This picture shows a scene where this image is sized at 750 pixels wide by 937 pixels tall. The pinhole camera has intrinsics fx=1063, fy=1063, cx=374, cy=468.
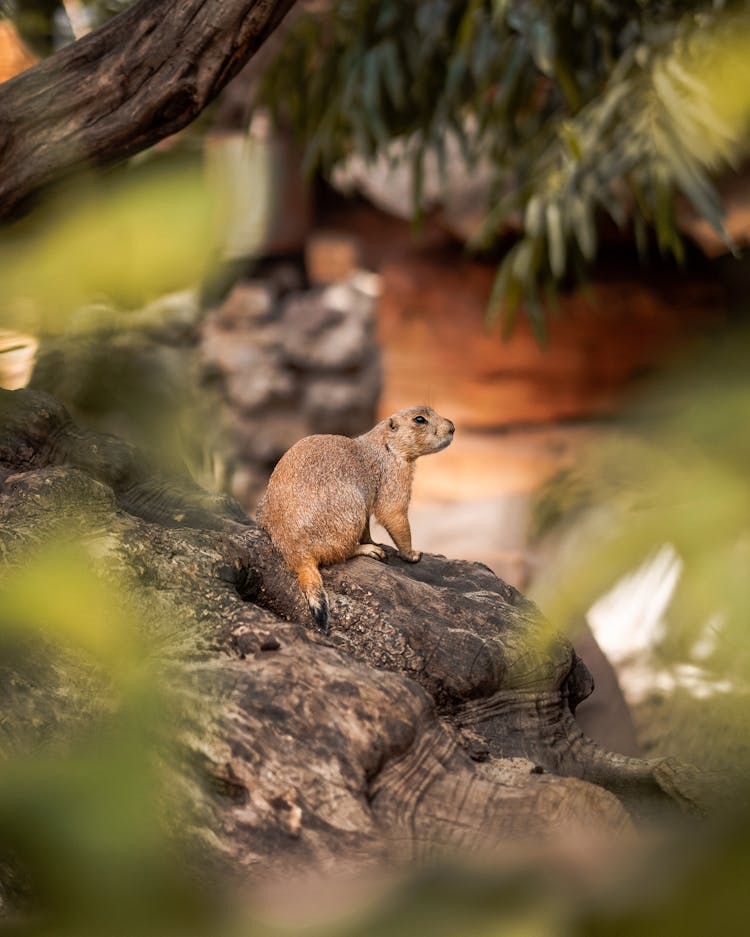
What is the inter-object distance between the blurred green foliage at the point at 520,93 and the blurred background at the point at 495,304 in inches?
0.8

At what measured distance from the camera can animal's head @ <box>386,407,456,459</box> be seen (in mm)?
2328

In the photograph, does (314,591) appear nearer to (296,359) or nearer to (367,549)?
(367,549)

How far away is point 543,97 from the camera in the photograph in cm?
623

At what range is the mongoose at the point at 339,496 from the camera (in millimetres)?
1962

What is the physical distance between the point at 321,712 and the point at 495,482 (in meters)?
5.94

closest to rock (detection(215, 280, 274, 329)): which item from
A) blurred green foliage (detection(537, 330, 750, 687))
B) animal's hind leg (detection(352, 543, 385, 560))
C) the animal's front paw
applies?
the animal's front paw

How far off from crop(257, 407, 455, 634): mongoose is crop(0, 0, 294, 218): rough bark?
2.19 ft

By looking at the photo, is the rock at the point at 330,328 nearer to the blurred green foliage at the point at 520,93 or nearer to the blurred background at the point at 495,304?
the blurred background at the point at 495,304

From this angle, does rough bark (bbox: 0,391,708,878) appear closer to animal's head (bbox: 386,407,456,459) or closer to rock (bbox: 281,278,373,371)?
animal's head (bbox: 386,407,456,459)

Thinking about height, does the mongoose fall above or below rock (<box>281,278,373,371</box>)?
above

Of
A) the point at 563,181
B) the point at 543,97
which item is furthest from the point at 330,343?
the point at 563,181

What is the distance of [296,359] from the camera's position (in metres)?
8.36

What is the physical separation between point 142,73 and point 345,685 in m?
1.03

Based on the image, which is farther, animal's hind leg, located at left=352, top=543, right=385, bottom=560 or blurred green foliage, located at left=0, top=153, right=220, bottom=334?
animal's hind leg, located at left=352, top=543, right=385, bottom=560
